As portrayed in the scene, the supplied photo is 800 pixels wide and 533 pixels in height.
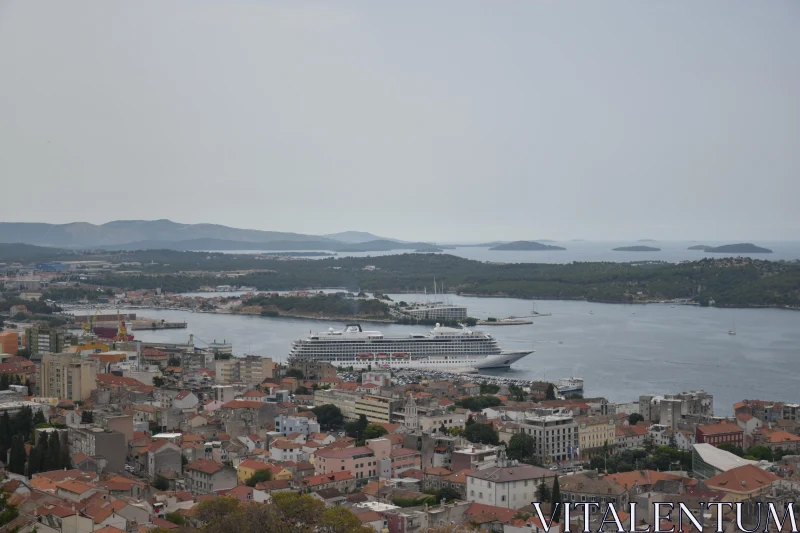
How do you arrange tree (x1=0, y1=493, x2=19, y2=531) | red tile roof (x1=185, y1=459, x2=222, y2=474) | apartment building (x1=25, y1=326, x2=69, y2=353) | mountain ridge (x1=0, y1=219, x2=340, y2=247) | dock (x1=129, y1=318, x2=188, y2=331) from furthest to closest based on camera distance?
mountain ridge (x1=0, y1=219, x2=340, y2=247) < dock (x1=129, y1=318, x2=188, y2=331) < apartment building (x1=25, y1=326, x2=69, y2=353) < red tile roof (x1=185, y1=459, x2=222, y2=474) < tree (x1=0, y1=493, x2=19, y2=531)

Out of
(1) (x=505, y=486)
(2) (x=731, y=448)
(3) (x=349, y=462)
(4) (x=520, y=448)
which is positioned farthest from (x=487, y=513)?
(2) (x=731, y=448)

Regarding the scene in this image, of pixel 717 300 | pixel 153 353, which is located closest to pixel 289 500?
pixel 153 353

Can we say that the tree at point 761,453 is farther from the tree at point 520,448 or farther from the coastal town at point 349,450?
the tree at point 520,448

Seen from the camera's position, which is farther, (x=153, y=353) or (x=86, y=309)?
(x=86, y=309)

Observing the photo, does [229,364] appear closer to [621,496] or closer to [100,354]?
[100,354]

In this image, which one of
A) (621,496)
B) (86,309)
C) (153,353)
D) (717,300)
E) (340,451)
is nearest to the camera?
(621,496)

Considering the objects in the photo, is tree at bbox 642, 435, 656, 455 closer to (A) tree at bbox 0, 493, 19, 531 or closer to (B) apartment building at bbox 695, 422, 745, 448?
(B) apartment building at bbox 695, 422, 745, 448

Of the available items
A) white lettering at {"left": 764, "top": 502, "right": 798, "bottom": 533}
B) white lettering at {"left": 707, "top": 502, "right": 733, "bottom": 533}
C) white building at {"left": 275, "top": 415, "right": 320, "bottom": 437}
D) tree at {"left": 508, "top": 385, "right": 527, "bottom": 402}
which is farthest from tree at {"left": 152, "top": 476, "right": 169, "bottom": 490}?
tree at {"left": 508, "top": 385, "right": 527, "bottom": 402}
